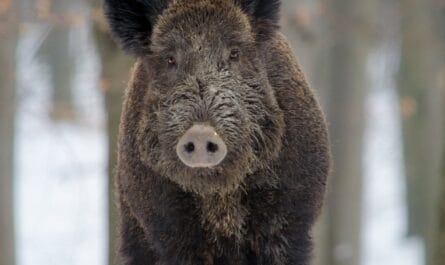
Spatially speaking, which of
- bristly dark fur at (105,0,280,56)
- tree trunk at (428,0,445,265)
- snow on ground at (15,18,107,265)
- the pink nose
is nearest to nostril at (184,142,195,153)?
the pink nose

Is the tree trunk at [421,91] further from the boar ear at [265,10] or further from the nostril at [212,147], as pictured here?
the nostril at [212,147]

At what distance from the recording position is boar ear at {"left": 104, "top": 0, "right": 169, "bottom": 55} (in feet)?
19.4

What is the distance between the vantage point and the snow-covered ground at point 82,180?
15.0m

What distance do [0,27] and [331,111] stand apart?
556cm

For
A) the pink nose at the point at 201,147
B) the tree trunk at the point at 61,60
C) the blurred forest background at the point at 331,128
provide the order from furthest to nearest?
the tree trunk at the point at 61,60 → the blurred forest background at the point at 331,128 → the pink nose at the point at 201,147

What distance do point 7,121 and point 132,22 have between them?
250 inches

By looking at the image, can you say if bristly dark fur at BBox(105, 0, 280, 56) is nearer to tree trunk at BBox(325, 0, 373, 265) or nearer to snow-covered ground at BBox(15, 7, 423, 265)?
snow-covered ground at BBox(15, 7, 423, 265)

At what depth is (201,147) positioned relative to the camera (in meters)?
5.07

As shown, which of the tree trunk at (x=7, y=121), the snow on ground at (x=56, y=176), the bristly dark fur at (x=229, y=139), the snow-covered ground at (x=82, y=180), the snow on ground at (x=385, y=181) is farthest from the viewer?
the snow on ground at (x=385, y=181)

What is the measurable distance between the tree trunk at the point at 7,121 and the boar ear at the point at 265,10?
5455mm

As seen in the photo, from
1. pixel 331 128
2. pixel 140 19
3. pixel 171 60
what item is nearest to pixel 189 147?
pixel 171 60

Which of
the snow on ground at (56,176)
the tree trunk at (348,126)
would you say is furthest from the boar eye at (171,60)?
the tree trunk at (348,126)

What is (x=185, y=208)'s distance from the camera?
19.6ft

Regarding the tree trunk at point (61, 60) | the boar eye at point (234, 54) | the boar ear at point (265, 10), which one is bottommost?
the boar eye at point (234, 54)
